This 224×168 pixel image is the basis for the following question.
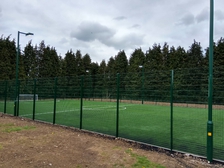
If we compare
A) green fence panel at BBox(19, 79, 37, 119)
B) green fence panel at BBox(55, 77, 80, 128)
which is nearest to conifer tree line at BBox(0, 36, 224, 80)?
green fence panel at BBox(19, 79, 37, 119)

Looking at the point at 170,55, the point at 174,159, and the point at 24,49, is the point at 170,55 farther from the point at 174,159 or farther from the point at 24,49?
the point at 174,159

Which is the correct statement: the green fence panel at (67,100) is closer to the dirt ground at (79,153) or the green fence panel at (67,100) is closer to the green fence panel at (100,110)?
the green fence panel at (100,110)

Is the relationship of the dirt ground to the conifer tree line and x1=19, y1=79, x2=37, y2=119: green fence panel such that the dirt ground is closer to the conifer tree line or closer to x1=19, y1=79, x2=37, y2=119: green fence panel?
x1=19, y1=79, x2=37, y2=119: green fence panel

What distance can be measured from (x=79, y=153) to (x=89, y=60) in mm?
37201

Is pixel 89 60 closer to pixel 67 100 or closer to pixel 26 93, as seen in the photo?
pixel 26 93

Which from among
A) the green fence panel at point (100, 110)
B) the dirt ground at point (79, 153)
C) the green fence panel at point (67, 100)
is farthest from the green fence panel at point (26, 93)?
the dirt ground at point (79, 153)

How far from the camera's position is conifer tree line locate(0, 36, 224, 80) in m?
28.5

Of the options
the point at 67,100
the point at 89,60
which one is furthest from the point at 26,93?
the point at 89,60

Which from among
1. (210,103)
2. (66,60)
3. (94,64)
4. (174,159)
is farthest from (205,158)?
(94,64)

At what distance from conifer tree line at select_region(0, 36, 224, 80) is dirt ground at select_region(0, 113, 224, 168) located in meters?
22.6

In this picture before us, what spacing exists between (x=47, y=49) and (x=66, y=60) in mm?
3988

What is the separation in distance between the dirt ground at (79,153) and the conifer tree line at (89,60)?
2261 centimetres

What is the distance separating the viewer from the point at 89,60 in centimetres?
4194

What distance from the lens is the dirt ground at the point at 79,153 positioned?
186 inches
